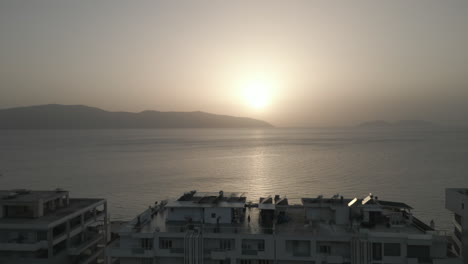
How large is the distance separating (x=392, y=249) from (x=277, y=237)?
494cm

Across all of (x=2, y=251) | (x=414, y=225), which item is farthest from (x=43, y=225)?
(x=414, y=225)

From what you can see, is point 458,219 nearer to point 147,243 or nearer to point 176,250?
point 176,250

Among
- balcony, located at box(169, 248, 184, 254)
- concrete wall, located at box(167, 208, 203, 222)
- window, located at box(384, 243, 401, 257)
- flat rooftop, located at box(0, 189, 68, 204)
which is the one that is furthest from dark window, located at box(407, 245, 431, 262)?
flat rooftop, located at box(0, 189, 68, 204)

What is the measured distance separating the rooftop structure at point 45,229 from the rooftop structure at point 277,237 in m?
5.00

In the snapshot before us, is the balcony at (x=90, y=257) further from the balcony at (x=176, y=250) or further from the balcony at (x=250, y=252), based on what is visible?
the balcony at (x=250, y=252)

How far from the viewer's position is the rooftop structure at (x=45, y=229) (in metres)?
20.5

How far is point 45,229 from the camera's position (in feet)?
66.7

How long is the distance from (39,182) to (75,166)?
72.5 ft

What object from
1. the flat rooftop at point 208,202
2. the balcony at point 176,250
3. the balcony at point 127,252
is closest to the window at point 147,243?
the balcony at point 127,252

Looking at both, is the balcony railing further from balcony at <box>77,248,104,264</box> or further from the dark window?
balcony at <box>77,248,104,264</box>

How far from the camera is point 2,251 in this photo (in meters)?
20.9

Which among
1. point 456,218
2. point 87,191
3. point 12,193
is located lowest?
point 87,191

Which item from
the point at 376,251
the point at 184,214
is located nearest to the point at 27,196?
the point at 184,214

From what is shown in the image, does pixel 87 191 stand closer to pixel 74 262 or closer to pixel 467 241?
pixel 74 262
